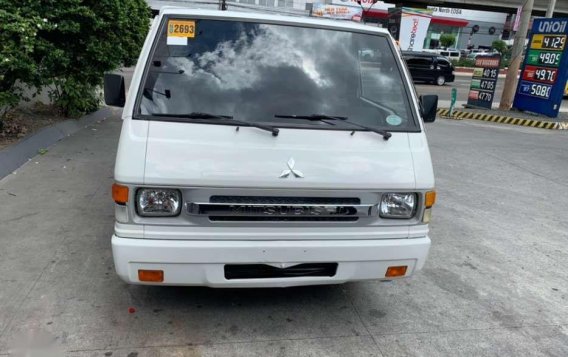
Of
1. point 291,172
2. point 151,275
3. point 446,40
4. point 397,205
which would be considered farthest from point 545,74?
point 446,40

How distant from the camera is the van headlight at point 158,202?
9.59 ft

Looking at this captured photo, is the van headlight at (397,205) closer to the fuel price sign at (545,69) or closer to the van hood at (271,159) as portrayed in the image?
the van hood at (271,159)

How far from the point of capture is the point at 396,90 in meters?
3.75

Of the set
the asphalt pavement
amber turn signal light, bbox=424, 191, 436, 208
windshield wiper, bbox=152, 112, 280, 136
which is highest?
windshield wiper, bbox=152, 112, 280, 136

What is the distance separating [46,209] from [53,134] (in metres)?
3.63

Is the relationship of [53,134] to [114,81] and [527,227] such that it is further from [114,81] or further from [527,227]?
[527,227]

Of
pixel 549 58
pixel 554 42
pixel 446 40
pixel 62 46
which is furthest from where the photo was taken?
pixel 446 40

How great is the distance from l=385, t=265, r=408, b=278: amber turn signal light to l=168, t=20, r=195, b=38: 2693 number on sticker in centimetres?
219

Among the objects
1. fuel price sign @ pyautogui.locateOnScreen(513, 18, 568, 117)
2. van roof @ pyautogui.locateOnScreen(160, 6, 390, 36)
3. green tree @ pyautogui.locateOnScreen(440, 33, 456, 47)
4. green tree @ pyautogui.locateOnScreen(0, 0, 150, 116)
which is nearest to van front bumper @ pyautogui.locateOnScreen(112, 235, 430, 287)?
van roof @ pyautogui.locateOnScreen(160, 6, 390, 36)

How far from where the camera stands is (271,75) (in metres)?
3.54

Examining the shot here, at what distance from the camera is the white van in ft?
9.63

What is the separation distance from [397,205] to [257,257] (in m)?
1.01

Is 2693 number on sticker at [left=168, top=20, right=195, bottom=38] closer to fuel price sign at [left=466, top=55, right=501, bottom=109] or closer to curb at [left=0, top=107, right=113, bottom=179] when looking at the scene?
curb at [left=0, top=107, right=113, bottom=179]

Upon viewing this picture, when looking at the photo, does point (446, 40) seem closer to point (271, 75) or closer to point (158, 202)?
point (271, 75)
